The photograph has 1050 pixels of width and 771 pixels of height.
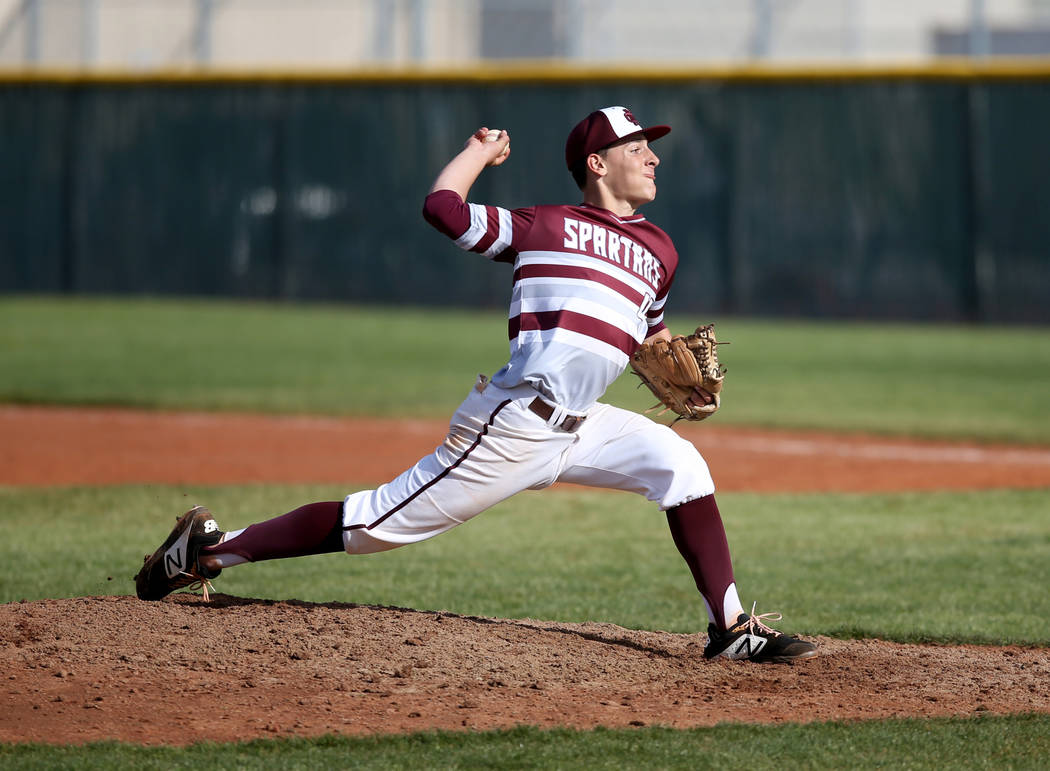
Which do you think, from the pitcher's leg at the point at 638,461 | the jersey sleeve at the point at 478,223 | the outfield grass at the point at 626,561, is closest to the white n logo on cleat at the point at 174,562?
the outfield grass at the point at 626,561

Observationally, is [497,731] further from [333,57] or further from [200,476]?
[333,57]

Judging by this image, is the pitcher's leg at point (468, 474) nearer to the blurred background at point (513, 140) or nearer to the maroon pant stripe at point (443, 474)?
the maroon pant stripe at point (443, 474)

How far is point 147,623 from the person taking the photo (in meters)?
4.29

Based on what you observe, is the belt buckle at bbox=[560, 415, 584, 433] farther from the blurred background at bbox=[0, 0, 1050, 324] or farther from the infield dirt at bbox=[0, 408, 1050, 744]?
the blurred background at bbox=[0, 0, 1050, 324]

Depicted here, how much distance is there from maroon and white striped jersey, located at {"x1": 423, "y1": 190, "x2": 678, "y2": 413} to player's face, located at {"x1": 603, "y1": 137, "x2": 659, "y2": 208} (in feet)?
0.39

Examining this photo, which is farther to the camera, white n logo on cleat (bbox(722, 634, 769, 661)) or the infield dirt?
white n logo on cleat (bbox(722, 634, 769, 661))

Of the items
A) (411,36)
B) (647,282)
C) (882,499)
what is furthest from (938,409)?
(411,36)

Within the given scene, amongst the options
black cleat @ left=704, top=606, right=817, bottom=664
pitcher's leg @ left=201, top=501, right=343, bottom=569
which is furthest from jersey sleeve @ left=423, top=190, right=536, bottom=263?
black cleat @ left=704, top=606, right=817, bottom=664

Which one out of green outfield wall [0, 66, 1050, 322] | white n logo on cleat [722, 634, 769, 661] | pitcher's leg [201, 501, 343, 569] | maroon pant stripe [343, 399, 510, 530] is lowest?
white n logo on cleat [722, 634, 769, 661]

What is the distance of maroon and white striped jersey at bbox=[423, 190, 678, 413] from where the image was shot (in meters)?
3.97

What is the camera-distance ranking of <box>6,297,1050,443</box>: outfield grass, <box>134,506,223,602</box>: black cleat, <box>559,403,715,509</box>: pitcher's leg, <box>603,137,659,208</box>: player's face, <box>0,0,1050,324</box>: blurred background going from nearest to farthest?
1. <box>559,403,715,509</box>: pitcher's leg
2. <box>603,137,659,208</box>: player's face
3. <box>134,506,223,602</box>: black cleat
4. <box>6,297,1050,443</box>: outfield grass
5. <box>0,0,1050,324</box>: blurred background

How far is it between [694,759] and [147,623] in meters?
1.85

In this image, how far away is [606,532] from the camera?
6.92 metres

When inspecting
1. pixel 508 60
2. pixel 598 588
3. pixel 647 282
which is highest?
pixel 508 60
